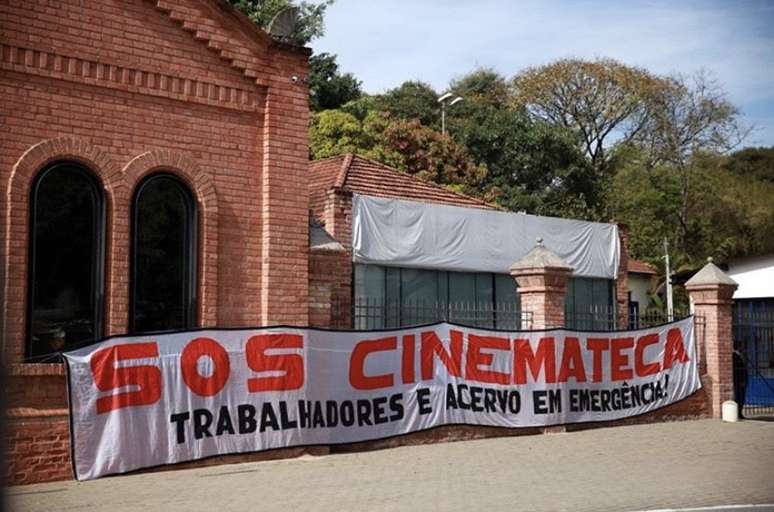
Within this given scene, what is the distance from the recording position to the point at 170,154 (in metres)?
12.1

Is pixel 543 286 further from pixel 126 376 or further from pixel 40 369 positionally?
pixel 40 369

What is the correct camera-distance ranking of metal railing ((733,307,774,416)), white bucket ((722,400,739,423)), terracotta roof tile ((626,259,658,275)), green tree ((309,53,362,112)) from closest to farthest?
white bucket ((722,400,739,423))
metal railing ((733,307,774,416))
green tree ((309,53,362,112))
terracotta roof tile ((626,259,658,275))

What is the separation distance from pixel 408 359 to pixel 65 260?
16.6ft

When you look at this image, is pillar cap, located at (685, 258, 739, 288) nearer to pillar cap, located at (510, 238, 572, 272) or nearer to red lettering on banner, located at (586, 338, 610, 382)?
red lettering on banner, located at (586, 338, 610, 382)

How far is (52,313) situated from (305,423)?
3.51 metres

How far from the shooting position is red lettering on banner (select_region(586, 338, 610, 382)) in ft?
53.5

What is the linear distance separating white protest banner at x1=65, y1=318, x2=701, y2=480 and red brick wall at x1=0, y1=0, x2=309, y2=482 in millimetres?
448

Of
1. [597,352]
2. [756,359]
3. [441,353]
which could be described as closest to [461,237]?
[597,352]

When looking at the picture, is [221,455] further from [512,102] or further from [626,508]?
[512,102]

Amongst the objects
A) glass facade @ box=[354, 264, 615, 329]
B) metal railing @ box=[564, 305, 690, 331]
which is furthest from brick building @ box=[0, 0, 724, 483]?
metal railing @ box=[564, 305, 690, 331]

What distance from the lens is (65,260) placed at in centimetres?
1122

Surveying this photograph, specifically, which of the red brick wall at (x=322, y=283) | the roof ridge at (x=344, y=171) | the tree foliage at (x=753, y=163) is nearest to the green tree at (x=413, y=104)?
the tree foliage at (x=753, y=163)

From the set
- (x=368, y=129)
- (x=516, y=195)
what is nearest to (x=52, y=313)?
(x=368, y=129)

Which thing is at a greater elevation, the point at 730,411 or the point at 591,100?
the point at 591,100
